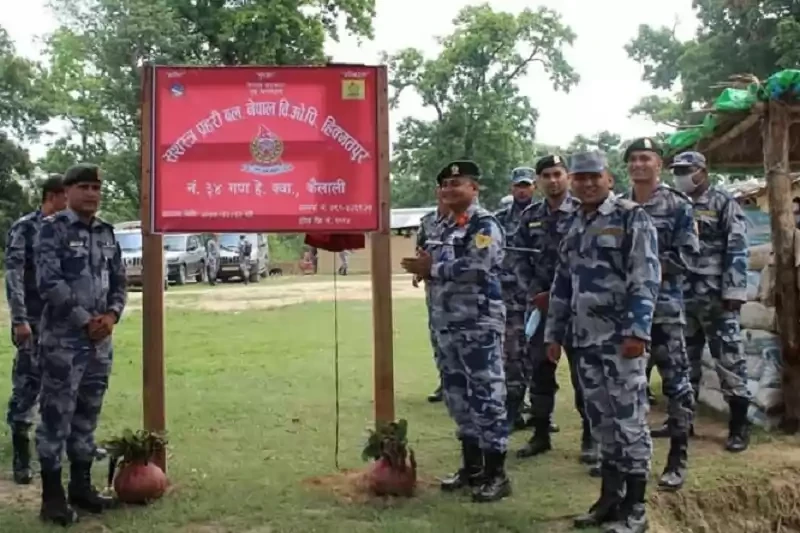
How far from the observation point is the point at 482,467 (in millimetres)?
5441

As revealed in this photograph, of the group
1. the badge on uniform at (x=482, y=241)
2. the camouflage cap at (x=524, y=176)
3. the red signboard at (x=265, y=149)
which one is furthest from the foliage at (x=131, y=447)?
the camouflage cap at (x=524, y=176)

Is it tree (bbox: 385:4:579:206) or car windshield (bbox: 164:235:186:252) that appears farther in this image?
tree (bbox: 385:4:579:206)

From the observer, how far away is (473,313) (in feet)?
17.1

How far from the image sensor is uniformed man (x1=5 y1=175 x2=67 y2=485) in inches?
218

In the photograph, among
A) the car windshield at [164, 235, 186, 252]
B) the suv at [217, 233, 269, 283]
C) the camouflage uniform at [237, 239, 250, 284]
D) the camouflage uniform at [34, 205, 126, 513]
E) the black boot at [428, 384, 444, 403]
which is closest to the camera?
the camouflage uniform at [34, 205, 126, 513]

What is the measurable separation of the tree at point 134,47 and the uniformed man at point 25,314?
96.7ft

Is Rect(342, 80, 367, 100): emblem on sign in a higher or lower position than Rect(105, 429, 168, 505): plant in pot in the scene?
higher

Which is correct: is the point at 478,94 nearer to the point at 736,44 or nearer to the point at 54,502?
the point at 736,44

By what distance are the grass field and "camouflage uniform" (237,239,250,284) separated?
65.1ft

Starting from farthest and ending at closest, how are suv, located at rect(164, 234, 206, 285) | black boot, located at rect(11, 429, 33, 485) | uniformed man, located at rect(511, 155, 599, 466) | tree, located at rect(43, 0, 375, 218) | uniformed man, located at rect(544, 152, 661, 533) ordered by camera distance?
tree, located at rect(43, 0, 375, 218)
suv, located at rect(164, 234, 206, 285)
uniformed man, located at rect(511, 155, 599, 466)
black boot, located at rect(11, 429, 33, 485)
uniformed man, located at rect(544, 152, 661, 533)

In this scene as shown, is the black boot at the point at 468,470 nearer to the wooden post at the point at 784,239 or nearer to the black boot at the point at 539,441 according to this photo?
the black boot at the point at 539,441

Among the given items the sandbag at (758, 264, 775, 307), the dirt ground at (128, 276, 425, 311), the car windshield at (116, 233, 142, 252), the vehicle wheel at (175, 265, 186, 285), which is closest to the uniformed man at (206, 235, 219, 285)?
the vehicle wheel at (175, 265, 186, 285)

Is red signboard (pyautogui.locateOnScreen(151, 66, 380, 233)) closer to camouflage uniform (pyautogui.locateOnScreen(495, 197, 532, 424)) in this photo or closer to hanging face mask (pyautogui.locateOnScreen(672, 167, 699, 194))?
camouflage uniform (pyautogui.locateOnScreen(495, 197, 532, 424))

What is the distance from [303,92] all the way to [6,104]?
30834 mm
